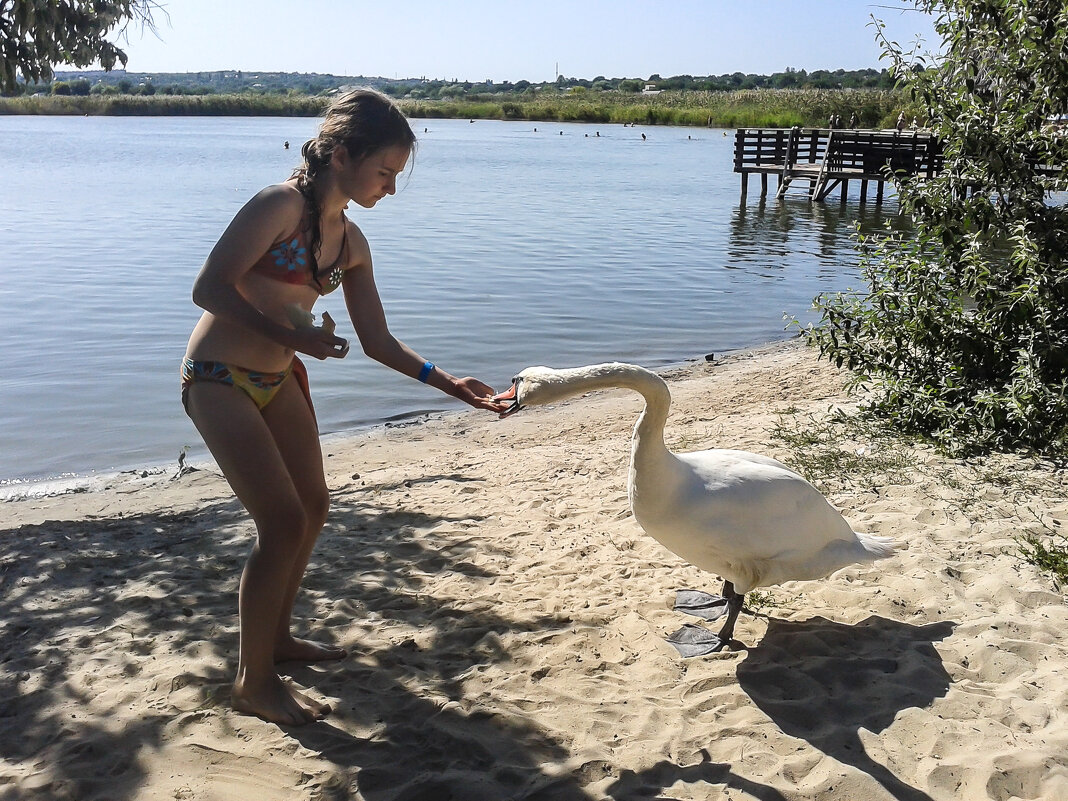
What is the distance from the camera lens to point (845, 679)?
145 inches

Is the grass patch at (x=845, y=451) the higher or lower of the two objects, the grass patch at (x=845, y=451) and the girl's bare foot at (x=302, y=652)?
the higher

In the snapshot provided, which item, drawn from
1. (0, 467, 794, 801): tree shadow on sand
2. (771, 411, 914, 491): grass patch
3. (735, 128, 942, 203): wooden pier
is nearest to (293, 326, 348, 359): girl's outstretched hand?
(0, 467, 794, 801): tree shadow on sand

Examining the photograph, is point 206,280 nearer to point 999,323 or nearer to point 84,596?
point 84,596

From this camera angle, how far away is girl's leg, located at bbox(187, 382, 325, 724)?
296 cm

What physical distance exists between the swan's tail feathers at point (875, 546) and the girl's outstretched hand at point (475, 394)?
1905 millimetres

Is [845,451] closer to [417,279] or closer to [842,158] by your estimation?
[417,279]

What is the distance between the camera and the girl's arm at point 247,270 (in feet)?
9.25

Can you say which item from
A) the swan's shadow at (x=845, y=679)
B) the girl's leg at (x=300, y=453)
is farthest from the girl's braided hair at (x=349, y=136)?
the swan's shadow at (x=845, y=679)

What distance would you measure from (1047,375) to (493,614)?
446 centimetres

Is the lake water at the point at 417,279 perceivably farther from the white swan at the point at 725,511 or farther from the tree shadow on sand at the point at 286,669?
the white swan at the point at 725,511

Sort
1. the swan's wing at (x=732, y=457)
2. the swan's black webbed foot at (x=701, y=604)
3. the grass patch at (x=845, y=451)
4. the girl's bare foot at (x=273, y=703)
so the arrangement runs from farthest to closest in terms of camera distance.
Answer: the grass patch at (x=845, y=451), the swan's black webbed foot at (x=701, y=604), the swan's wing at (x=732, y=457), the girl's bare foot at (x=273, y=703)

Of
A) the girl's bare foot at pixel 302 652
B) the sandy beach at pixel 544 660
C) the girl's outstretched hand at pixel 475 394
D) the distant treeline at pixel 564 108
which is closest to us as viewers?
the sandy beach at pixel 544 660

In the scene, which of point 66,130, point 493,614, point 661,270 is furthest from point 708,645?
point 66,130

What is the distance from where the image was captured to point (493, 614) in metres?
4.33
